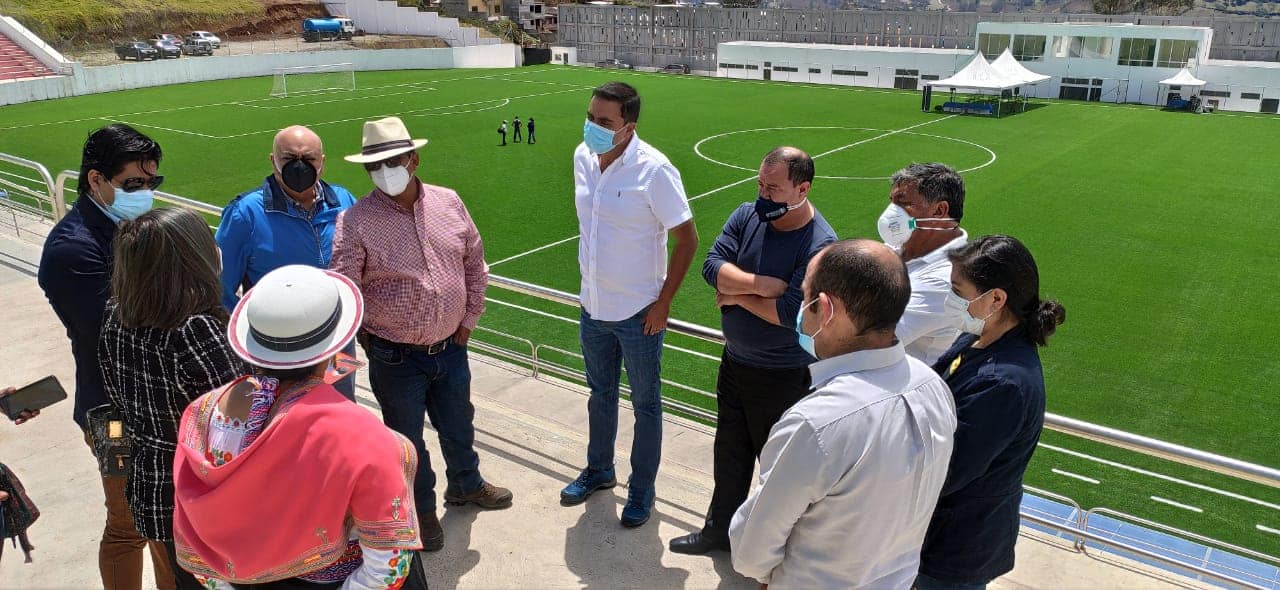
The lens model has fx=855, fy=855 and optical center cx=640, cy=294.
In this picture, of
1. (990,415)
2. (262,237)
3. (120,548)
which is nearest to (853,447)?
(990,415)

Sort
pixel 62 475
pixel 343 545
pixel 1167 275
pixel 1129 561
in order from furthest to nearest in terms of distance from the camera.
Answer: pixel 1167 275 → pixel 62 475 → pixel 1129 561 → pixel 343 545

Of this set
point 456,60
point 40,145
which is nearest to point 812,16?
point 456,60

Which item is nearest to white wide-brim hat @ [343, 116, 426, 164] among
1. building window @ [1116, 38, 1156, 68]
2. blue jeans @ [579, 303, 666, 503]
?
blue jeans @ [579, 303, 666, 503]

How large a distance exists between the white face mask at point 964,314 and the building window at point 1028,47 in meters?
51.3

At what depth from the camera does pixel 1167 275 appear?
50.8 ft

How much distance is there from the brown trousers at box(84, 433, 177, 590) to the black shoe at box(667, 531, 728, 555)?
2.31 metres

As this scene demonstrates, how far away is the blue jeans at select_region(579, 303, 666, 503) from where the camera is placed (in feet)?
15.4

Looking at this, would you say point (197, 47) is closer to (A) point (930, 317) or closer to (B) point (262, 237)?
(B) point (262, 237)

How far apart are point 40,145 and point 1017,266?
31684mm

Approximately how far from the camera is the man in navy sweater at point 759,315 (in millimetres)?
4035

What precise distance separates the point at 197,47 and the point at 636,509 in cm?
6101

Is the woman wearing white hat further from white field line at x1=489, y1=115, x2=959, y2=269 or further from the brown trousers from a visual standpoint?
white field line at x1=489, y1=115, x2=959, y2=269

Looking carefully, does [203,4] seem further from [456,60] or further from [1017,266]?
[1017,266]

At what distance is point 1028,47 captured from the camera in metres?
49.3
